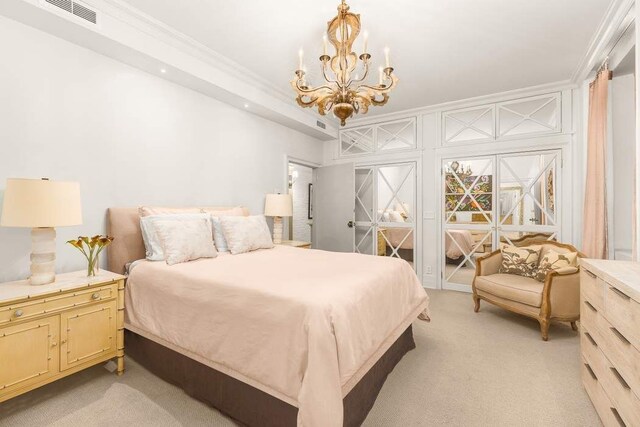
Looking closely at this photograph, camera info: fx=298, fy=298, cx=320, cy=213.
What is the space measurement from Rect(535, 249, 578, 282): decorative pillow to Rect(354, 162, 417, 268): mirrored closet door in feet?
6.06

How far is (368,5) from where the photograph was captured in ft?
7.69

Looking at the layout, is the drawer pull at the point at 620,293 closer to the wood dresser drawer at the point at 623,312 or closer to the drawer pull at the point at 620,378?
the wood dresser drawer at the point at 623,312

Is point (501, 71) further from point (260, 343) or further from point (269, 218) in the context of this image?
point (260, 343)

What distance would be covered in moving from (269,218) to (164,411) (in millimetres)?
2923

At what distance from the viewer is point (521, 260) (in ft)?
10.9

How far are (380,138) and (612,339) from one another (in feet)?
13.5

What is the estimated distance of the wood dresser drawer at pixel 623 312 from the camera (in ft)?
4.18

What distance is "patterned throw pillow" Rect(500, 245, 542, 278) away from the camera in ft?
10.7

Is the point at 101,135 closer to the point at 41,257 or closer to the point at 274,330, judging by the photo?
the point at 41,257

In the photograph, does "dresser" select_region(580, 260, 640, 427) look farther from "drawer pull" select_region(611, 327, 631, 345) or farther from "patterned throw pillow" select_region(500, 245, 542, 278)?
"patterned throw pillow" select_region(500, 245, 542, 278)

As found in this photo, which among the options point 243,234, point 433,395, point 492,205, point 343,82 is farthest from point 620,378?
point 492,205

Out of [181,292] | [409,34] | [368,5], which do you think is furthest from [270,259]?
[409,34]

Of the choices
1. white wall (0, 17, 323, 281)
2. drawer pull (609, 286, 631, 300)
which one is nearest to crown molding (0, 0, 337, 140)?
white wall (0, 17, 323, 281)

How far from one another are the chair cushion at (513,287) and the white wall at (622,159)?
911 millimetres
